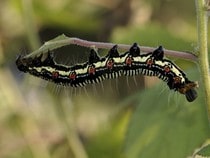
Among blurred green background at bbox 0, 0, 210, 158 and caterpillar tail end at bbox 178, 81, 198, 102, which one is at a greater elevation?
blurred green background at bbox 0, 0, 210, 158

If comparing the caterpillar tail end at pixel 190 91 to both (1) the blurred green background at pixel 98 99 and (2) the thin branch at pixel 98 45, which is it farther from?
(1) the blurred green background at pixel 98 99

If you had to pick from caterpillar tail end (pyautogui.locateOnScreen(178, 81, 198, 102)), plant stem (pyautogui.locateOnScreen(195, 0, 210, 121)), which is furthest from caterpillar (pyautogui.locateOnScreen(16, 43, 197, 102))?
plant stem (pyautogui.locateOnScreen(195, 0, 210, 121))

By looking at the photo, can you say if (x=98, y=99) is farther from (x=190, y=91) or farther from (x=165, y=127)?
(x=190, y=91)

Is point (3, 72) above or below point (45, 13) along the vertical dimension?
below

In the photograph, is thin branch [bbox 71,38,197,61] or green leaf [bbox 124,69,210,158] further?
green leaf [bbox 124,69,210,158]

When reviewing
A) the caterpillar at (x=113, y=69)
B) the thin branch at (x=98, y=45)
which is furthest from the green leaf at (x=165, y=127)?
the thin branch at (x=98, y=45)

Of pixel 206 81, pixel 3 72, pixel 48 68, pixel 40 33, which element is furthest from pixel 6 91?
pixel 206 81

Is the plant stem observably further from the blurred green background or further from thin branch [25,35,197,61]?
the blurred green background

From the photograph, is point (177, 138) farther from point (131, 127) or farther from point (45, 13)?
point (45, 13)

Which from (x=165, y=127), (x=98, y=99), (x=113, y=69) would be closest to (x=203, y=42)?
(x=113, y=69)
